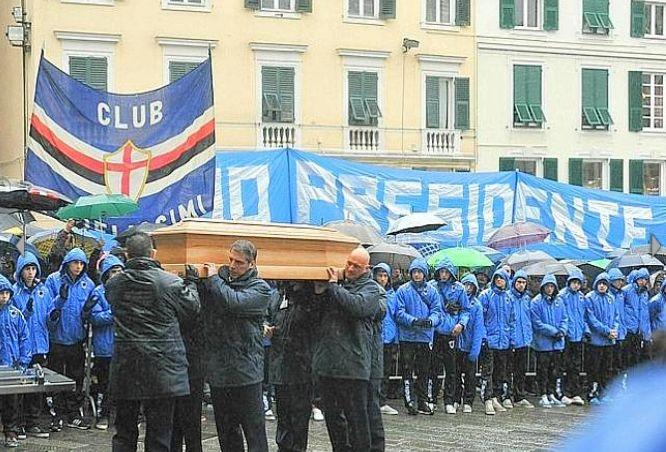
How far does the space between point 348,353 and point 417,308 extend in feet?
17.7

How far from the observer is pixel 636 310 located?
17.1m

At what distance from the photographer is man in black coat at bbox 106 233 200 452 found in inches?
335

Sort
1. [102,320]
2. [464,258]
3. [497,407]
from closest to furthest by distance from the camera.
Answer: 1. [102,320]
2. [497,407]
3. [464,258]

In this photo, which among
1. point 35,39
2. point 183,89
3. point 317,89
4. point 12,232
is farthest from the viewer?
point 317,89

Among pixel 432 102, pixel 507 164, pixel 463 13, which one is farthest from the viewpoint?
pixel 507 164

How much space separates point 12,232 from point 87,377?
Answer: 6.43 metres

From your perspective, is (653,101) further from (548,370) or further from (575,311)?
(548,370)

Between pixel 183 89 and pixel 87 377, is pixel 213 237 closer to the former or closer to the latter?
pixel 87 377

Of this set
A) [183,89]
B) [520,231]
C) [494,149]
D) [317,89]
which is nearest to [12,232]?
[183,89]

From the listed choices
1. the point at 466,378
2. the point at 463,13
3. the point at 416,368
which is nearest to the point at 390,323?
the point at 416,368

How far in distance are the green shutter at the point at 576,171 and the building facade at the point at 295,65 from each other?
385 cm

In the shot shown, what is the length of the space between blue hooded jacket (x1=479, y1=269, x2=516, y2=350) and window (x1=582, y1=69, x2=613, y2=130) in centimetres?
2331

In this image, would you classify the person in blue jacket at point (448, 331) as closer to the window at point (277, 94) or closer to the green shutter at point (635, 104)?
the window at point (277, 94)

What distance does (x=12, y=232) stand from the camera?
18.3 metres
